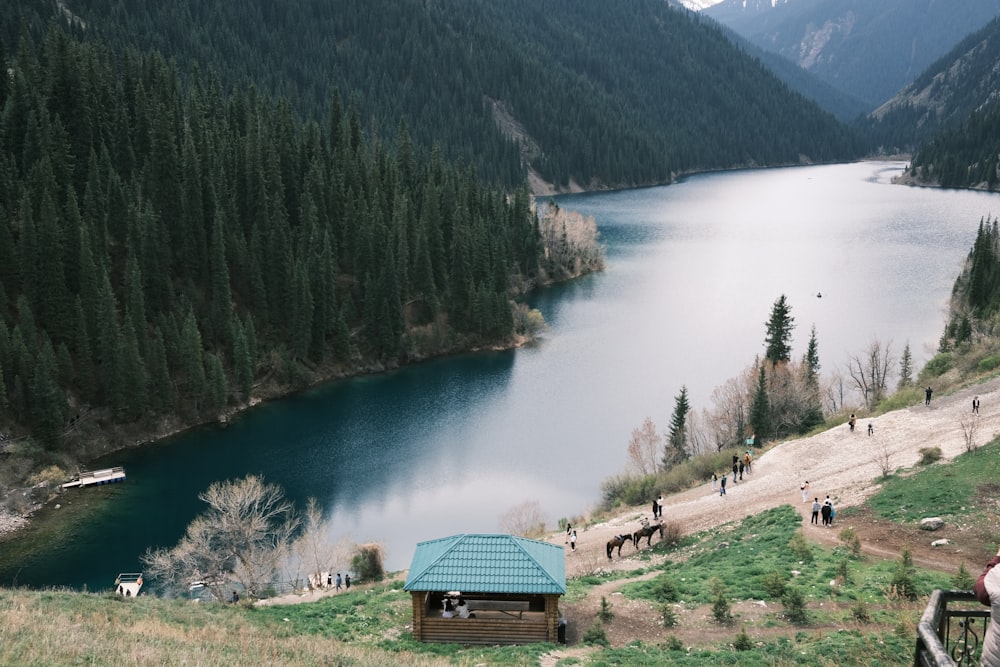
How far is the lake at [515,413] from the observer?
Answer: 2178 inches

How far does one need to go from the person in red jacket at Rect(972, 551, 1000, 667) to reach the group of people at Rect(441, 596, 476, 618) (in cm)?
2130

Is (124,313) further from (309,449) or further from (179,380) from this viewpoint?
(309,449)

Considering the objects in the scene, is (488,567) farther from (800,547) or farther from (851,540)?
(851,540)

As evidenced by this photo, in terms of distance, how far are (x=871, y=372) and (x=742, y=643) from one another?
64291 mm

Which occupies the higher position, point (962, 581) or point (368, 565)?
point (368, 565)

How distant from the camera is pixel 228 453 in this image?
6831 cm

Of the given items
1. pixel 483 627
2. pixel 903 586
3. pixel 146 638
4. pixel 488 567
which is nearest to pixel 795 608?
pixel 903 586

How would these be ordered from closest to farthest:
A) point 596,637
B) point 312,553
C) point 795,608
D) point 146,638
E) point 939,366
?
point 146,638, point 795,608, point 596,637, point 312,553, point 939,366

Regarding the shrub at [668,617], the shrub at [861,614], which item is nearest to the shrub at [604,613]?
the shrub at [668,617]

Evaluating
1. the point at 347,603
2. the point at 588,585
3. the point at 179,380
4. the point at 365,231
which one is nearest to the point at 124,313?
the point at 179,380

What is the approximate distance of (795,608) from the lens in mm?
25172

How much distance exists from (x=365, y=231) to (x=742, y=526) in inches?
2768

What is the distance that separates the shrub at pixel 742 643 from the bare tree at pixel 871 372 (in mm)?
54032

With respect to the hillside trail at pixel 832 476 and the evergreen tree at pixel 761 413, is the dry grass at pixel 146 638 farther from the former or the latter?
the evergreen tree at pixel 761 413
